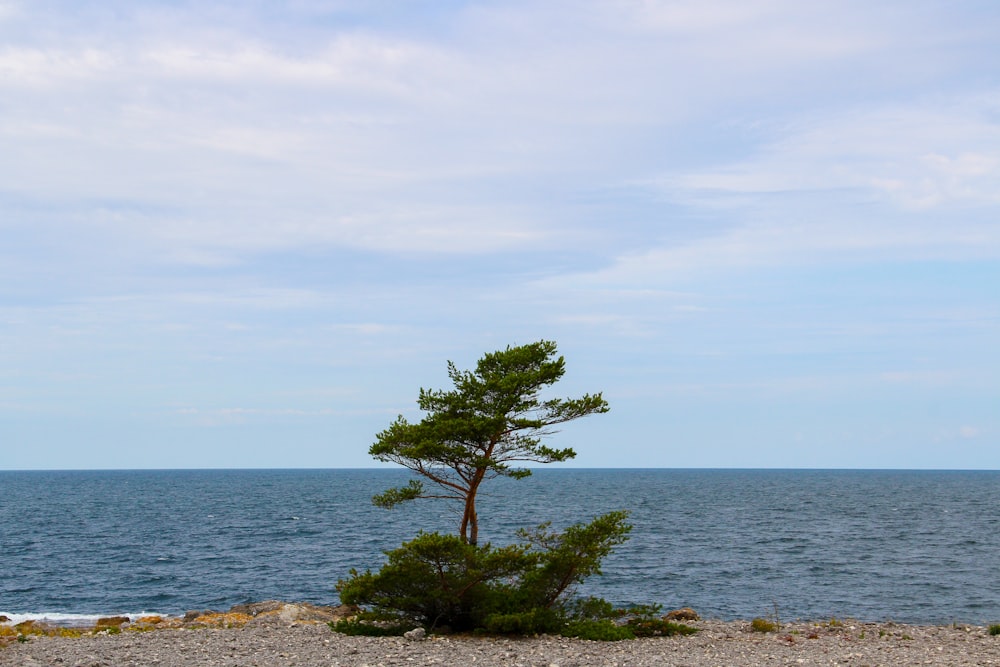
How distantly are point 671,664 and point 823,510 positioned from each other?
8616cm

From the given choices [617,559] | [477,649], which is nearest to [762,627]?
[477,649]

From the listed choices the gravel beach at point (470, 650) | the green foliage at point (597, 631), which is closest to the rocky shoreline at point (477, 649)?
the gravel beach at point (470, 650)

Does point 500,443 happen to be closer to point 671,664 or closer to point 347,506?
point 671,664

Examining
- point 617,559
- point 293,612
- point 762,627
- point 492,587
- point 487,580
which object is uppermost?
point 487,580

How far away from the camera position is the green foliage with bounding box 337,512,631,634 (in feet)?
70.5

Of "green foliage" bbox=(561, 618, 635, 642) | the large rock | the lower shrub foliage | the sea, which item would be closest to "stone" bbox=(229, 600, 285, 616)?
the large rock

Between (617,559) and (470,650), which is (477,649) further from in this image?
(617,559)

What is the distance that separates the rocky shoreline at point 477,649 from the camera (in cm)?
1864

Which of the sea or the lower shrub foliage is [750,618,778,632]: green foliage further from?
the sea

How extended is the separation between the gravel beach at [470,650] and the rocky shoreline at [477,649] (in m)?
0.02

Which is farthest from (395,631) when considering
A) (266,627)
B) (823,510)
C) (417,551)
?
(823,510)

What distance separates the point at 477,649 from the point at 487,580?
2641 millimetres

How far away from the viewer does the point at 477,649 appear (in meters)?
19.9

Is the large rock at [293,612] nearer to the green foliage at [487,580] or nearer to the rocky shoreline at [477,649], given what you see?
the rocky shoreline at [477,649]
